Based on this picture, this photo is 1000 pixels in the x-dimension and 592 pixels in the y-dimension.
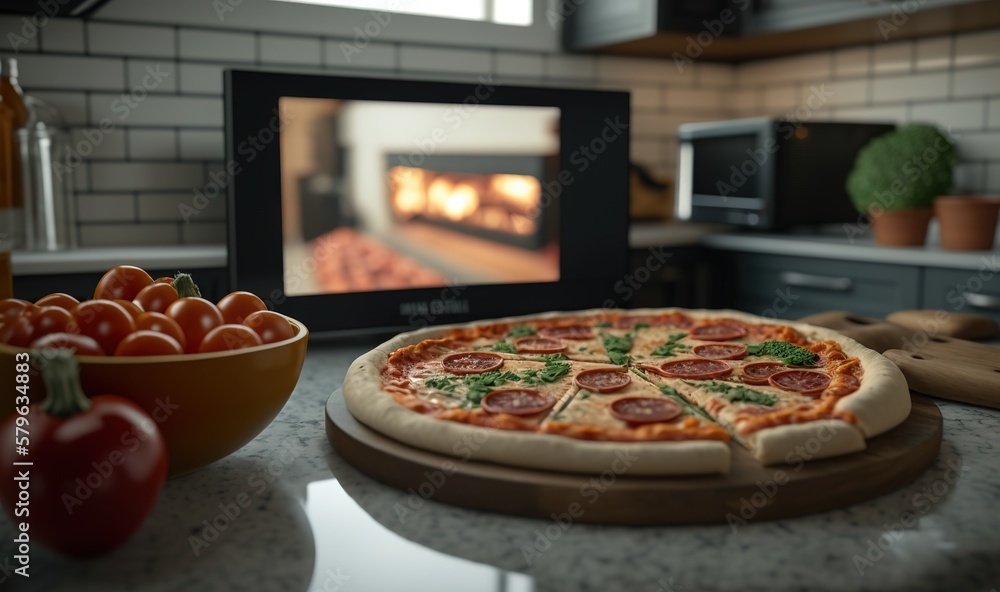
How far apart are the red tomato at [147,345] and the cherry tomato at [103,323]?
12 millimetres

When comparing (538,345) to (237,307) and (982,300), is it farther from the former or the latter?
(982,300)

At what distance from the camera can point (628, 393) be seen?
43.2 inches

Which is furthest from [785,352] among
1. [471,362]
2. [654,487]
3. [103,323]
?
[103,323]

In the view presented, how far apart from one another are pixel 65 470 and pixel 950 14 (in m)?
2.46

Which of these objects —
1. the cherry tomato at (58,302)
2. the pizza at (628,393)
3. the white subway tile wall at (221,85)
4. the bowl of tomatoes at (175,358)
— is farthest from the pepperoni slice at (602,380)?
the white subway tile wall at (221,85)

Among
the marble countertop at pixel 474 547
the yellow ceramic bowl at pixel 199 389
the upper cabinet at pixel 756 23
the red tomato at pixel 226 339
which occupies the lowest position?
the marble countertop at pixel 474 547

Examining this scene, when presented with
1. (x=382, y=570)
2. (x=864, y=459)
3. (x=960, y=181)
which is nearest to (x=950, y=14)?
(x=960, y=181)

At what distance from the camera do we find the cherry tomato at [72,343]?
2.46 feet

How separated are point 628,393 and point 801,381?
0.80ft

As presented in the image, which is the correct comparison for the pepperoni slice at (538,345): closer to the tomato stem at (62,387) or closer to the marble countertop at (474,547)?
the marble countertop at (474,547)

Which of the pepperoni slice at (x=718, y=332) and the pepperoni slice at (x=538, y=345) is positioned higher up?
the pepperoni slice at (x=718, y=332)

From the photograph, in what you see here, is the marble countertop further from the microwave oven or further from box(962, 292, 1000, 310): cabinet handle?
the microwave oven

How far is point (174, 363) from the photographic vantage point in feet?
2.53

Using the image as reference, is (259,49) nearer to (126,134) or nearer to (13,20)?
(126,134)
